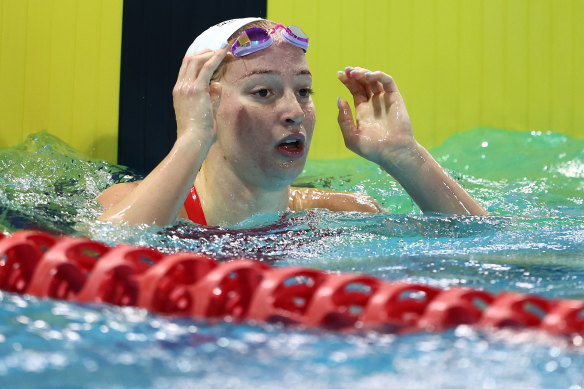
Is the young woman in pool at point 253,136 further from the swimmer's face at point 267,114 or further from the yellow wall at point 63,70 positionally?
the yellow wall at point 63,70

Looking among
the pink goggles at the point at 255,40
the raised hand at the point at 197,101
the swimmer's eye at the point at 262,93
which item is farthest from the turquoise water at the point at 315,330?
the pink goggles at the point at 255,40

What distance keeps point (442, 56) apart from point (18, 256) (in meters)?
4.64

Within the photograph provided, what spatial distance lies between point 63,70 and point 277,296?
4.79 m

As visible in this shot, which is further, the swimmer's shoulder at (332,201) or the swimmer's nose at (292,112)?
the swimmer's shoulder at (332,201)

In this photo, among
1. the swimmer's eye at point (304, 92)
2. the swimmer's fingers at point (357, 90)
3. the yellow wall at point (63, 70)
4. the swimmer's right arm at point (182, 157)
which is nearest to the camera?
the swimmer's right arm at point (182, 157)

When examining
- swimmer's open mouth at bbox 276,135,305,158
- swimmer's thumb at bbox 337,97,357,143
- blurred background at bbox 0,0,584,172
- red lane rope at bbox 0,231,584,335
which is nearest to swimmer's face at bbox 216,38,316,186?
swimmer's open mouth at bbox 276,135,305,158

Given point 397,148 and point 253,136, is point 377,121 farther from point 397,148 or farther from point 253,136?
point 253,136

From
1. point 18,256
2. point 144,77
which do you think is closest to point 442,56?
point 144,77

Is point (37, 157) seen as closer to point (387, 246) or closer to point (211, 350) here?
point (387, 246)

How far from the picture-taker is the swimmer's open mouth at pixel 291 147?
8.83 ft

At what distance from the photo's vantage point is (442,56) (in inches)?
233

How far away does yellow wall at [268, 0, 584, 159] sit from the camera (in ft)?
19.3

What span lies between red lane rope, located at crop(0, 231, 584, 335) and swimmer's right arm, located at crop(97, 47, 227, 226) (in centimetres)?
64

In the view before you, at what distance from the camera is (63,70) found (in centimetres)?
582
